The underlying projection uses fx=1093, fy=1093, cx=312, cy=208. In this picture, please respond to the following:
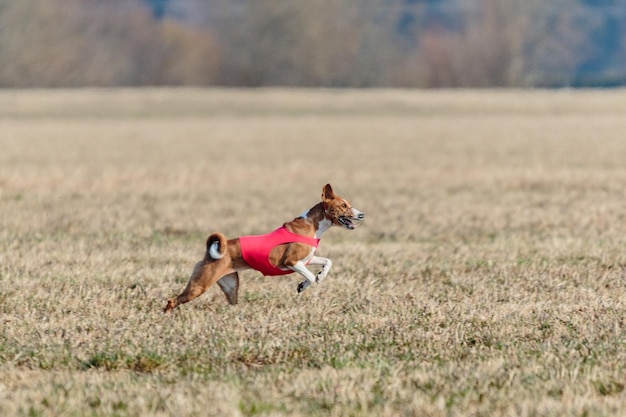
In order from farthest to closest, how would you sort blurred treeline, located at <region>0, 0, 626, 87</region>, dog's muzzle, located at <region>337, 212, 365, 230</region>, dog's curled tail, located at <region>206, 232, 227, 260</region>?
blurred treeline, located at <region>0, 0, 626, 87</region> < dog's muzzle, located at <region>337, 212, 365, 230</region> < dog's curled tail, located at <region>206, 232, 227, 260</region>

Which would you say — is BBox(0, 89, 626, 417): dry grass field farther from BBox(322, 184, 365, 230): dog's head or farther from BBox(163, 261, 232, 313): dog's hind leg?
BBox(322, 184, 365, 230): dog's head

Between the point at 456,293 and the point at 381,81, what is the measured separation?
87802 mm

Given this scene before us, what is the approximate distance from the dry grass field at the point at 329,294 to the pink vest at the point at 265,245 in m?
0.35

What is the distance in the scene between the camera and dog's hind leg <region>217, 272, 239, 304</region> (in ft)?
25.7

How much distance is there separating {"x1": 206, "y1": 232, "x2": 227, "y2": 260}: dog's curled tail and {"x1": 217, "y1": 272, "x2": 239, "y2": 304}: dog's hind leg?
447mm

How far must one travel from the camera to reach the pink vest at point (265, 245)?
7469 millimetres

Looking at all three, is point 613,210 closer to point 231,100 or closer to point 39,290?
point 39,290

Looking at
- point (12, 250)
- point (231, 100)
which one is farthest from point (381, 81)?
point (12, 250)

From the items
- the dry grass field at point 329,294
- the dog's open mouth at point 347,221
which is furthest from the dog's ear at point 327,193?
the dry grass field at point 329,294

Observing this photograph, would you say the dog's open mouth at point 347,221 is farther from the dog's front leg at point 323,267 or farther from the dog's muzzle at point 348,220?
the dog's front leg at point 323,267

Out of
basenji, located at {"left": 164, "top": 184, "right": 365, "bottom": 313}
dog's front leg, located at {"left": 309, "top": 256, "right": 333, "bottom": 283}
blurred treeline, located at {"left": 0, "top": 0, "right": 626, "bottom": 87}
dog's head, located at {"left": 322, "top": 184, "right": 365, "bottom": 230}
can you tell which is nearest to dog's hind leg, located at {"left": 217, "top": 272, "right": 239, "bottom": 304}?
basenji, located at {"left": 164, "top": 184, "right": 365, "bottom": 313}

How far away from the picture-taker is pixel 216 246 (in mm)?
7348

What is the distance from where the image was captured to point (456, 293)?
862 cm

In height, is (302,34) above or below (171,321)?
above
